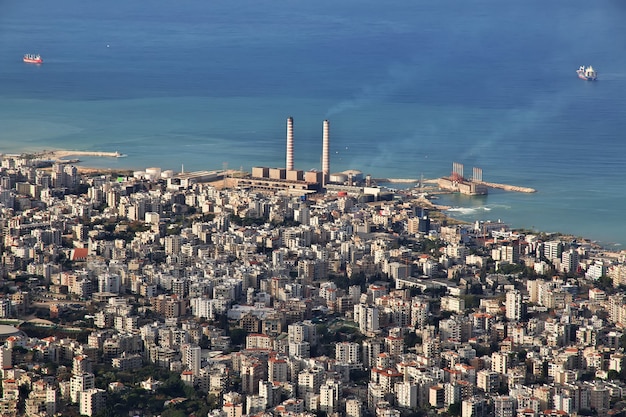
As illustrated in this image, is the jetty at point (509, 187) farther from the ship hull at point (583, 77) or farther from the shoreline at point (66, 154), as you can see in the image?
the ship hull at point (583, 77)

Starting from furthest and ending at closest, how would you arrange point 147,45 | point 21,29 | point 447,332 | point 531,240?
point 21,29 → point 147,45 → point 531,240 → point 447,332

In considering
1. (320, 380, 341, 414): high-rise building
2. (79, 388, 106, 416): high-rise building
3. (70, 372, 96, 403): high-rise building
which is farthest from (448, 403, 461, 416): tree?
(70, 372, 96, 403): high-rise building

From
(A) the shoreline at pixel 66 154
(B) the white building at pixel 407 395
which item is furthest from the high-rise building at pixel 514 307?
(A) the shoreline at pixel 66 154

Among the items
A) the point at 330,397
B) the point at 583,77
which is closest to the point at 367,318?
the point at 330,397

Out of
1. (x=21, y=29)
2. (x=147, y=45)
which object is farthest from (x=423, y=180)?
(x=21, y=29)

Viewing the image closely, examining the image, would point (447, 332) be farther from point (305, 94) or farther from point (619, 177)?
point (305, 94)

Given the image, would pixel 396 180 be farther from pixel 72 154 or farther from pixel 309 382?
pixel 309 382
